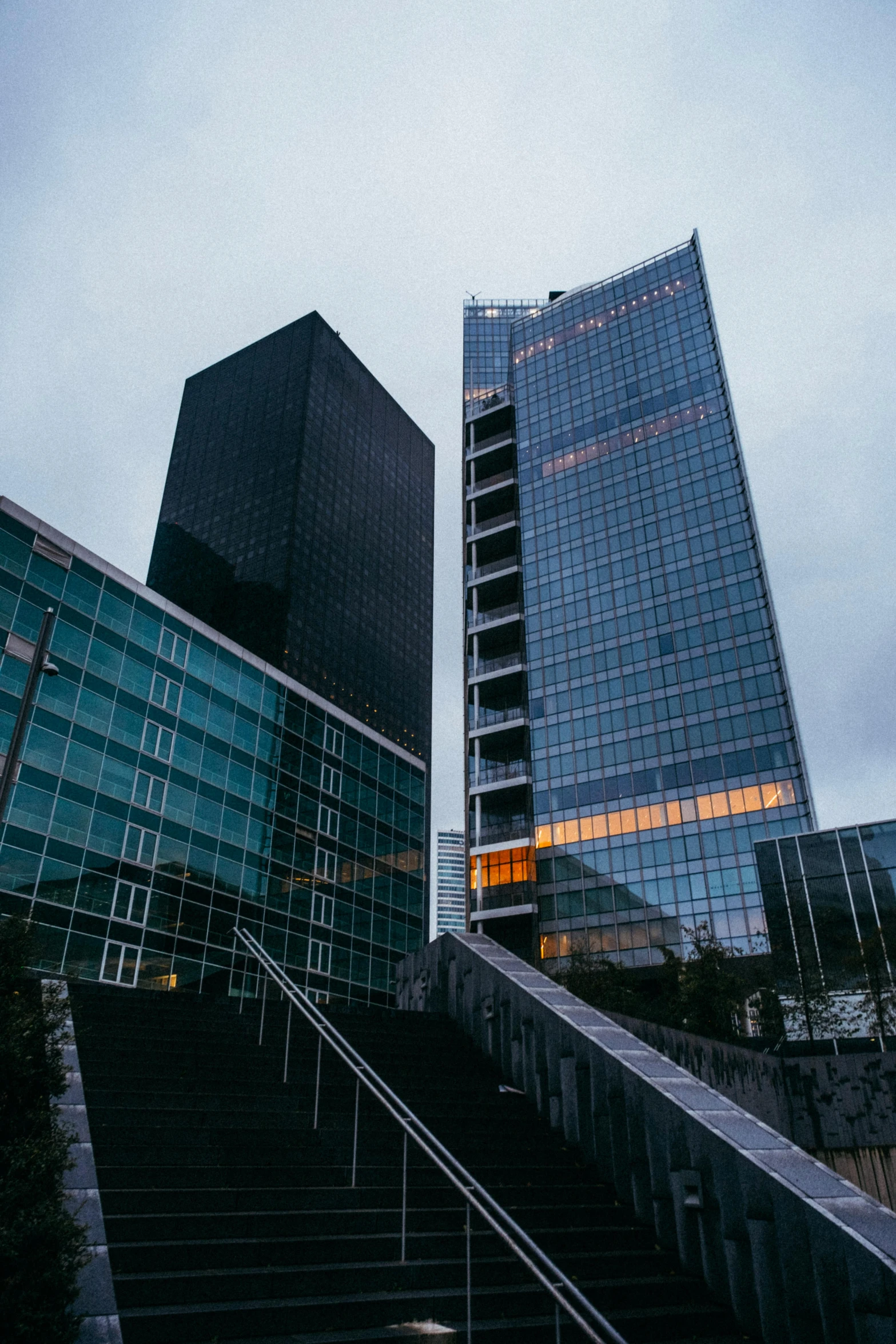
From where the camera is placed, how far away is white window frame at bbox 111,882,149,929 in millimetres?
34750

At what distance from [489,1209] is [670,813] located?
5001cm

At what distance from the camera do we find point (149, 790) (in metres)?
37.3

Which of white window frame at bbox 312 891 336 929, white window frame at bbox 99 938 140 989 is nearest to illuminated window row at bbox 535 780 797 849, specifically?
white window frame at bbox 312 891 336 929

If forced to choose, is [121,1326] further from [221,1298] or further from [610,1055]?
[610,1055]

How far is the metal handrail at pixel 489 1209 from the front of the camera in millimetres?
4750

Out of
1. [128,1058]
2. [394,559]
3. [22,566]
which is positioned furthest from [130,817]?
[394,559]

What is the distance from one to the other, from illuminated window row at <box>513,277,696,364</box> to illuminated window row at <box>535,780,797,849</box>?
43247 mm

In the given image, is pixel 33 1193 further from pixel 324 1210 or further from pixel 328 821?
pixel 328 821

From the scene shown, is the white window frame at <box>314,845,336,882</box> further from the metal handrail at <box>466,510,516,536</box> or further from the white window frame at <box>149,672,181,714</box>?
the metal handrail at <box>466,510,516,536</box>

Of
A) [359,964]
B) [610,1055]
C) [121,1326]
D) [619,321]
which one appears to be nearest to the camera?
[121,1326]

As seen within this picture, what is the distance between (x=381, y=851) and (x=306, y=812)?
756cm

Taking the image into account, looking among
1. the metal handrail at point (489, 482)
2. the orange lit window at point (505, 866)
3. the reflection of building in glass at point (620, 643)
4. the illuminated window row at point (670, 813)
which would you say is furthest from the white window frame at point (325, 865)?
the metal handrail at point (489, 482)

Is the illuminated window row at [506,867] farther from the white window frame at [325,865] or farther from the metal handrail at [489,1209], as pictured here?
the metal handrail at [489,1209]

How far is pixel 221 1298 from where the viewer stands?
5766 mm
